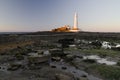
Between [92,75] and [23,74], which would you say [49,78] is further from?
[92,75]

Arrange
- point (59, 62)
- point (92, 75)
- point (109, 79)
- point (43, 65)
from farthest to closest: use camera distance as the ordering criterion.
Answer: point (59, 62) < point (43, 65) < point (92, 75) < point (109, 79)

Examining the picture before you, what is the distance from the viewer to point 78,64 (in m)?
20.3

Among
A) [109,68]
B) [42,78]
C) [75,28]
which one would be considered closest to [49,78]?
[42,78]

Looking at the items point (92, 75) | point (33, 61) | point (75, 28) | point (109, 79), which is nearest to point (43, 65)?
point (33, 61)

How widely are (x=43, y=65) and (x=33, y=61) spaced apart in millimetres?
1323

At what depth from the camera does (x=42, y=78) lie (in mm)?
15422

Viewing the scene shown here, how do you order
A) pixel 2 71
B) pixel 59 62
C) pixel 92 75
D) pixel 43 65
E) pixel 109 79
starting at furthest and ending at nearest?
1. pixel 59 62
2. pixel 43 65
3. pixel 2 71
4. pixel 92 75
5. pixel 109 79

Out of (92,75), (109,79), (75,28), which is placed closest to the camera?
(109,79)

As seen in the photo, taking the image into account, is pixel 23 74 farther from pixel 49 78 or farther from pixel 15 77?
pixel 49 78

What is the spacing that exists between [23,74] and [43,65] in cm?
363

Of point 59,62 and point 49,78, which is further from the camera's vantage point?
point 59,62

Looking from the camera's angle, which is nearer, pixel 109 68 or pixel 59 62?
pixel 109 68

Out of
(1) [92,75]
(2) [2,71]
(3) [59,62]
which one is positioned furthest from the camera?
(3) [59,62]

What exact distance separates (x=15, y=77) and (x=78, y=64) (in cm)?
735
